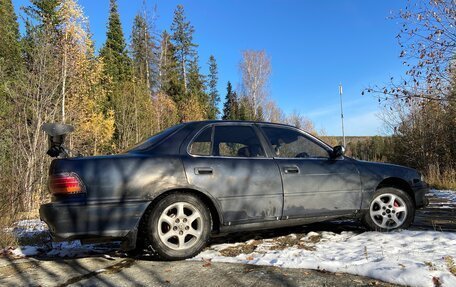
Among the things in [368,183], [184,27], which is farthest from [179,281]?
[184,27]

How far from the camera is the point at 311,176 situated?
4.83m

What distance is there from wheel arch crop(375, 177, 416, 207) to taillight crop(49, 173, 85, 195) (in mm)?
3806

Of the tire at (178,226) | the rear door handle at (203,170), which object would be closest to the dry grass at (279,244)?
the tire at (178,226)

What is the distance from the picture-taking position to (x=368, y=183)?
5164 millimetres

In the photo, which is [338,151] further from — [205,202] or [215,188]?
[205,202]

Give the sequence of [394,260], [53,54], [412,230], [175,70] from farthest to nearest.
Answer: [175,70], [53,54], [412,230], [394,260]

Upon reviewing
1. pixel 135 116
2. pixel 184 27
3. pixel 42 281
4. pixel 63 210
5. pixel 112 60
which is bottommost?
pixel 42 281

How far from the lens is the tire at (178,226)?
4000 mm

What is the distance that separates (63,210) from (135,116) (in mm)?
17662

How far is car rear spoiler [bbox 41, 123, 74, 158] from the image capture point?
14.5 feet

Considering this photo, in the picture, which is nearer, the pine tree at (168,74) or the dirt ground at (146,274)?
the dirt ground at (146,274)

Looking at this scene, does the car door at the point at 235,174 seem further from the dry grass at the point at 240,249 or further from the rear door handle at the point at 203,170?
the dry grass at the point at 240,249

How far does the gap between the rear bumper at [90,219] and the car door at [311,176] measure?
179cm

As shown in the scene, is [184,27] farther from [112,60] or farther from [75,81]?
[75,81]
